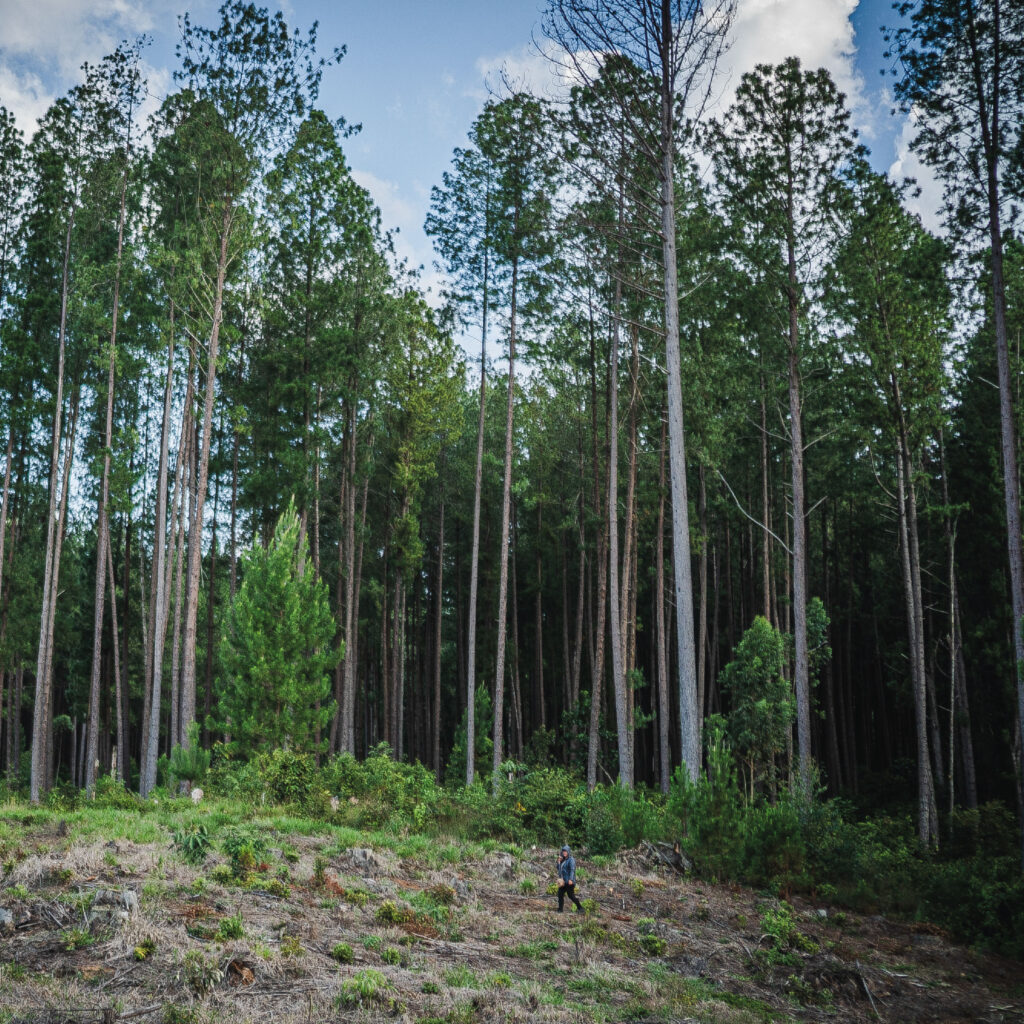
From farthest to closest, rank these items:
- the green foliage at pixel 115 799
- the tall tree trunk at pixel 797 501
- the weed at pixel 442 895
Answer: the tall tree trunk at pixel 797 501
the green foliage at pixel 115 799
the weed at pixel 442 895

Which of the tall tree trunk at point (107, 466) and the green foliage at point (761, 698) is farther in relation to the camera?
the green foliage at point (761, 698)

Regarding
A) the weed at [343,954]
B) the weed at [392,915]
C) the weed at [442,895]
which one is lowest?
the weed at [442,895]

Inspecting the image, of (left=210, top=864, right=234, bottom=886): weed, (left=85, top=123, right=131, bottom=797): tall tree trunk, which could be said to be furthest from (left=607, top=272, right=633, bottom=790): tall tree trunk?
(left=85, top=123, right=131, bottom=797): tall tree trunk

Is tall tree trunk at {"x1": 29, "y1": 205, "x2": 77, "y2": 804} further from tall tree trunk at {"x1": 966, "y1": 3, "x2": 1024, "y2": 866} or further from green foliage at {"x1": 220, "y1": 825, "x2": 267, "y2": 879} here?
tall tree trunk at {"x1": 966, "y1": 3, "x2": 1024, "y2": 866}

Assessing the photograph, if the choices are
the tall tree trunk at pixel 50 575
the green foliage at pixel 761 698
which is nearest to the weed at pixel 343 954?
the tall tree trunk at pixel 50 575

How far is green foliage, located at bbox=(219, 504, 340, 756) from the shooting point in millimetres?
17234

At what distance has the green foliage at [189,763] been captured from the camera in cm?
1572

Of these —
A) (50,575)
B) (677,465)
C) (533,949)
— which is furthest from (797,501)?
(50,575)

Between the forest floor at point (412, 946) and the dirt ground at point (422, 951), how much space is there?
2cm

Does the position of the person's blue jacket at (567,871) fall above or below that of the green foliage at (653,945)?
above

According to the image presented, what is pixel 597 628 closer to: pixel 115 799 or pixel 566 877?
pixel 115 799

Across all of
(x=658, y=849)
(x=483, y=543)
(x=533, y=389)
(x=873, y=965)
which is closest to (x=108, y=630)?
(x=483, y=543)

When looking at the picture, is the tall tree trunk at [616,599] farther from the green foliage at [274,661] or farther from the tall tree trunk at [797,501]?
the green foliage at [274,661]

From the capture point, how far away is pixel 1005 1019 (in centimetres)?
664
